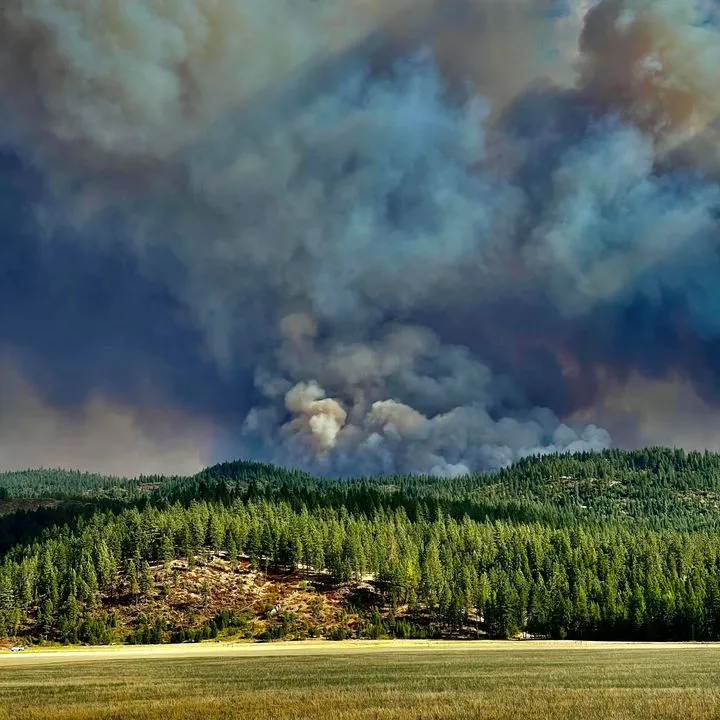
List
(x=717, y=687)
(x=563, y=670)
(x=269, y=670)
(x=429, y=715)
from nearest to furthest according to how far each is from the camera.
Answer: (x=429, y=715) < (x=717, y=687) < (x=563, y=670) < (x=269, y=670)

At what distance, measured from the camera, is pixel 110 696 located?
44188 mm

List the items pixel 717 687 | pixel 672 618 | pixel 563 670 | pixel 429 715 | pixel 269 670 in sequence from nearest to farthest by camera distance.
A: pixel 429 715 < pixel 717 687 < pixel 563 670 < pixel 269 670 < pixel 672 618

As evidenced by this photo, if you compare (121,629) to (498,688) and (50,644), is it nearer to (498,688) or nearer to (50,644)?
(50,644)

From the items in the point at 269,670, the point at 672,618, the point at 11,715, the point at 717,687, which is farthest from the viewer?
the point at 672,618

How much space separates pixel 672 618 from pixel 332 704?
559 feet

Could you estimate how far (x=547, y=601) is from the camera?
199 meters

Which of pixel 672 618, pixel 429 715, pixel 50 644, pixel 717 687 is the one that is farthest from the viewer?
pixel 50 644

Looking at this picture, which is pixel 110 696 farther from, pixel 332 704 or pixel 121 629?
pixel 121 629

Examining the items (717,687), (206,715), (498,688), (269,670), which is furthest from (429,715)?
(269,670)

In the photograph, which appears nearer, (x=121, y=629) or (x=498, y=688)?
(x=498, y=688)

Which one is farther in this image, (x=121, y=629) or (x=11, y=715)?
(x=121, y=629)

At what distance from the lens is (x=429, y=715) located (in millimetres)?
31312

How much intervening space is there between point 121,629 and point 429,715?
189045 millimetres

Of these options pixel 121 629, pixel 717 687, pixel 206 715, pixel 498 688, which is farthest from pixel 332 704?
pixel 121 629
